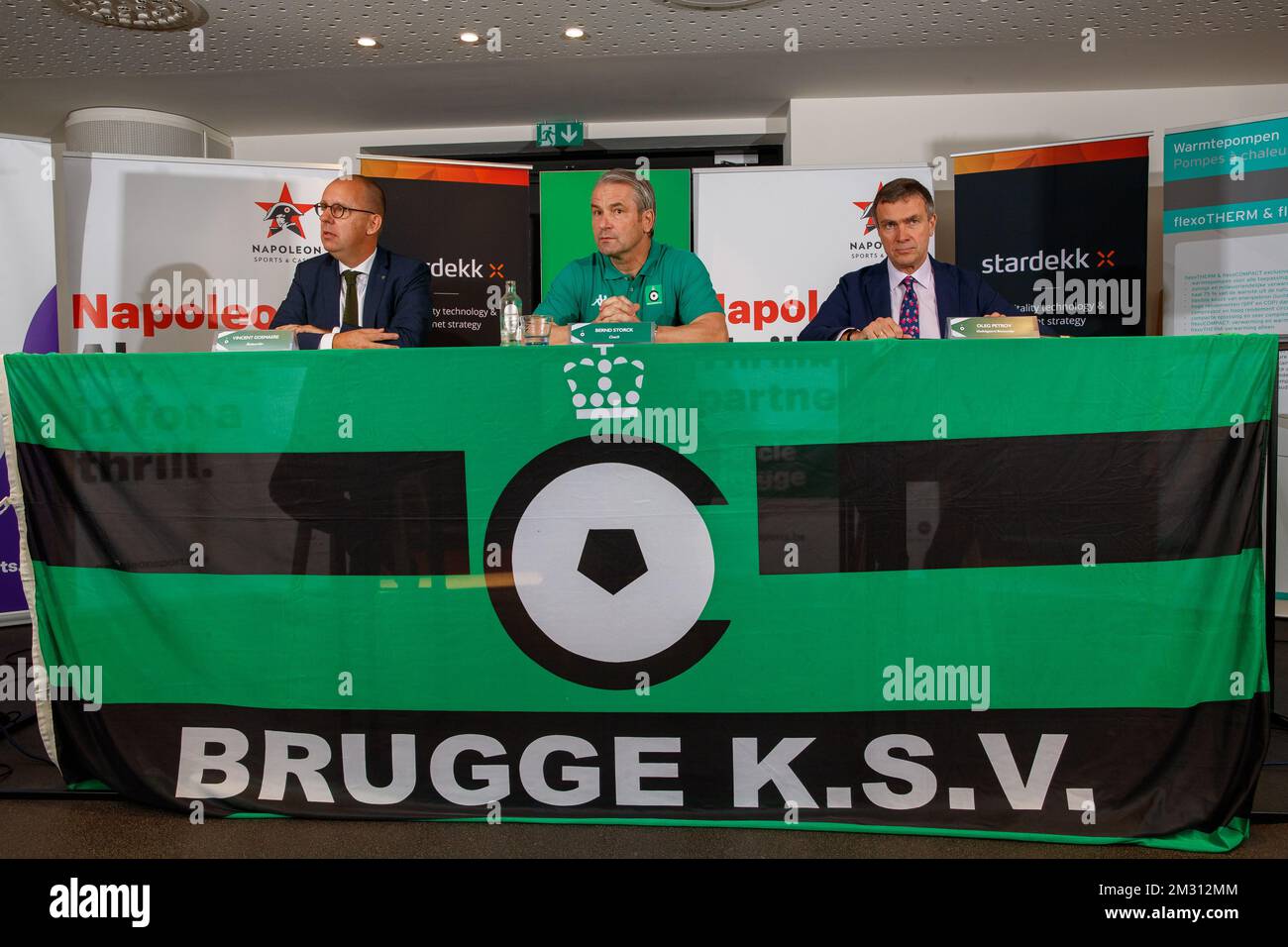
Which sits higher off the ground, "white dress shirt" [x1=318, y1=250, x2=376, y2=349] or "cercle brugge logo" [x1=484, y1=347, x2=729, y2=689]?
"white dress shirt" [x1=318, y1=250, x2=376, y2=349]

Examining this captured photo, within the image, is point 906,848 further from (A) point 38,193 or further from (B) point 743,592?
(A) point 38,193

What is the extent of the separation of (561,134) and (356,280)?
3019mm

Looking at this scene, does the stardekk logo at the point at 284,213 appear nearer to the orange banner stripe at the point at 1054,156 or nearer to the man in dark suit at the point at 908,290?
the man in dark suit at the point at 908,290

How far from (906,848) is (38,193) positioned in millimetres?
3971

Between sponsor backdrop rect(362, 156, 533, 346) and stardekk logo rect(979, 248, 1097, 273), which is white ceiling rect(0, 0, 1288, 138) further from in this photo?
stardekk logo rect(979, 248, 1097, 273)

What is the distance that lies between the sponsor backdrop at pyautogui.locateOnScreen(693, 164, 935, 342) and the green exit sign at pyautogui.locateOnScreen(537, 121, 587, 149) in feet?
4.75

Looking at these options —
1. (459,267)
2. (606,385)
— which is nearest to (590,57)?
(459,267)

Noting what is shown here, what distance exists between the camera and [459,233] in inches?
183

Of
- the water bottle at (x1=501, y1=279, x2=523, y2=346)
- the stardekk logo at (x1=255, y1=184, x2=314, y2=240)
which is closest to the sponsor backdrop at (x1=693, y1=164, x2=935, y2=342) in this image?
the stardekk logo at (x1=255, y1=184, x2=314, y2=240)

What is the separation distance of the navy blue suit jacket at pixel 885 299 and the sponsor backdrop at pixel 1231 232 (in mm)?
1713

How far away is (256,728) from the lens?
77.1 inches

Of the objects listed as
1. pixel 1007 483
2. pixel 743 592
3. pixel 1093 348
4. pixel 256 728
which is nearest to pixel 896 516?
pixel 1007 483

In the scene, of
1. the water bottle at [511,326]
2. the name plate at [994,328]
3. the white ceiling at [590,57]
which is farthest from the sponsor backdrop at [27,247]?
the name plate at [994,328]

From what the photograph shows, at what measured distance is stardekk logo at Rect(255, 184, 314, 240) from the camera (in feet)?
14.3
